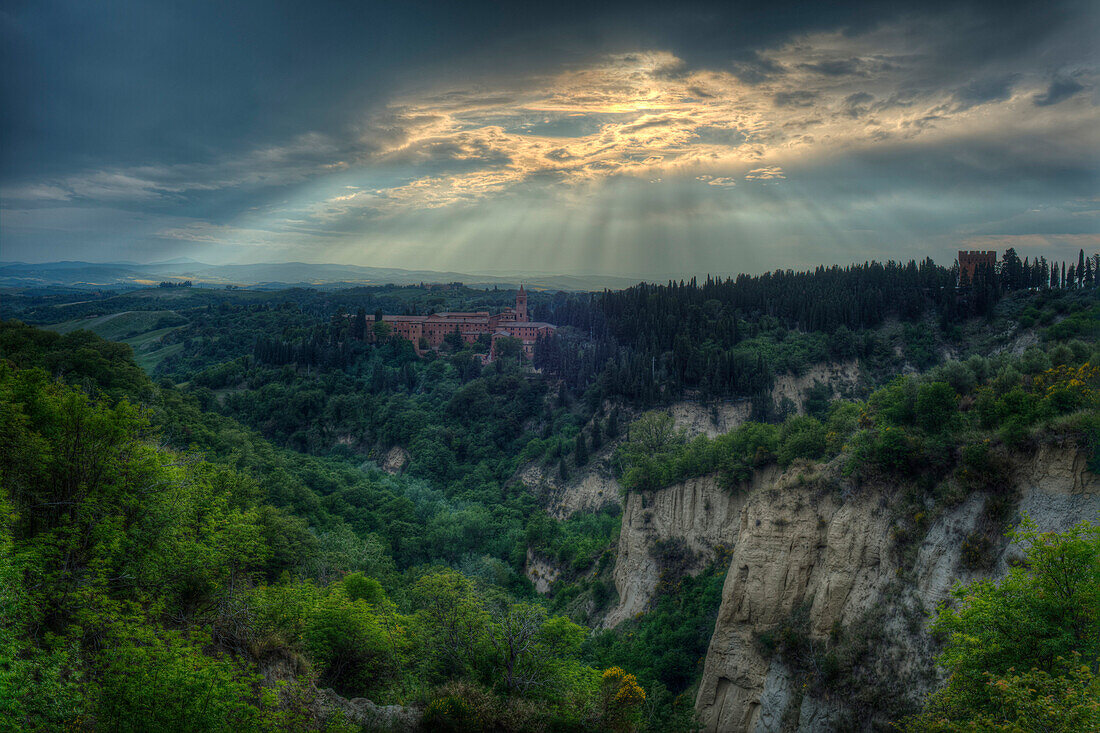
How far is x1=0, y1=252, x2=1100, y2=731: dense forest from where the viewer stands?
13562 millimetres

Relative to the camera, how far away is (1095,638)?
1362 cm

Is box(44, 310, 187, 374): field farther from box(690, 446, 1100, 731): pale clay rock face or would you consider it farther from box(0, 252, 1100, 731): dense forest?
box(690, 446, 1100, 731): pale clay rock face

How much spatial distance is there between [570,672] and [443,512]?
4568 cm

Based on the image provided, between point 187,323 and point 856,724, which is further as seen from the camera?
point 187,323

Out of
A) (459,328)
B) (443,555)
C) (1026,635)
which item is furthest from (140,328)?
(1026,635)

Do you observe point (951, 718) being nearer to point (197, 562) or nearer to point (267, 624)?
point (267, 624)

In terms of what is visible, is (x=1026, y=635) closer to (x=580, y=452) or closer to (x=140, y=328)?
(x=580, y=452)

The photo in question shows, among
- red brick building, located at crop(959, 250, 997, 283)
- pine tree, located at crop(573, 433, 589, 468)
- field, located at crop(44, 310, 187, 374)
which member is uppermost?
red brick building, located at crop(959, 250, 997, 283)

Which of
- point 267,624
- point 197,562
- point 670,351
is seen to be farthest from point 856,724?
point 670,351

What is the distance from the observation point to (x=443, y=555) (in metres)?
57.2

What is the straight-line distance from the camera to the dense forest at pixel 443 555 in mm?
13562

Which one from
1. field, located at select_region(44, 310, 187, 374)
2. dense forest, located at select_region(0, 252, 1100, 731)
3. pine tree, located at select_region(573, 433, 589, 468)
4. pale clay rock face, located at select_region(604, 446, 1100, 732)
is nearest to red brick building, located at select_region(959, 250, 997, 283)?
dense forest, located at select_region(0, 252, 1100, 731)

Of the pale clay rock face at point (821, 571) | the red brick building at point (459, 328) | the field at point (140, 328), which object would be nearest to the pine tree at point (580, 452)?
the red brick building at point (459, 328)

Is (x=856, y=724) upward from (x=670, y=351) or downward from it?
downward
